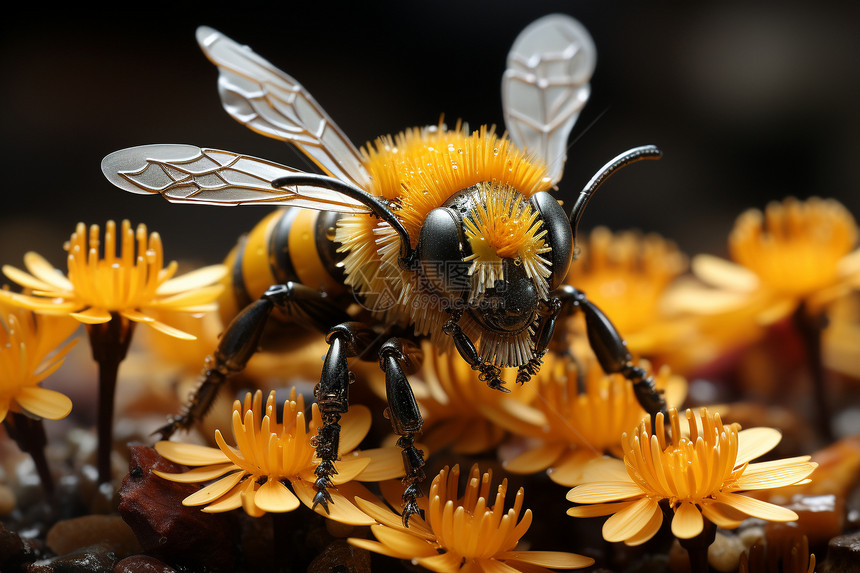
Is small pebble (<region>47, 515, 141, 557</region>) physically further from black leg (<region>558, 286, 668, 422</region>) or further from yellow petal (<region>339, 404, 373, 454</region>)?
black leg (<region>558, 286, 668, 422</region>)

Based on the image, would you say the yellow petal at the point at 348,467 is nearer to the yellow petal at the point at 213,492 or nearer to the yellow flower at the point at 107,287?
the yellow petal at the point at 213,492

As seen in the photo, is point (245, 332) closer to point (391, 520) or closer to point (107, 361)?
point (107, 361)

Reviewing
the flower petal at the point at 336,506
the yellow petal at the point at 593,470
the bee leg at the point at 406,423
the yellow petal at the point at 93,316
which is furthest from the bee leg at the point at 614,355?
the yellow petal at the point at 93,316

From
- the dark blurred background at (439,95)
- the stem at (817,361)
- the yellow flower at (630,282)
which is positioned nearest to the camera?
the stem at (817,361)

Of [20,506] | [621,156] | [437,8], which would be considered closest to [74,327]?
[20,506]

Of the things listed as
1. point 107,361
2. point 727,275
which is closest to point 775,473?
point 727,275
